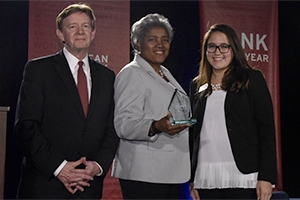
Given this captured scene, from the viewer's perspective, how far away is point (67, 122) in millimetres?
2340

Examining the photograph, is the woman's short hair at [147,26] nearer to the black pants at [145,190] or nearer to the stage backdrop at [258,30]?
the black pants at [145,190]

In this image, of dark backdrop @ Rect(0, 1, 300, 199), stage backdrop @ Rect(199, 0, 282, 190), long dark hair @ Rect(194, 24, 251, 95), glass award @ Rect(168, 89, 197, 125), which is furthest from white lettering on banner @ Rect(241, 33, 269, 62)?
glass award @ Rect(168, 89, 197, 125)

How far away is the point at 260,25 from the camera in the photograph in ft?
16.7

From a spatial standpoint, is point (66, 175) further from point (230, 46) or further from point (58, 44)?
point (58, 44)

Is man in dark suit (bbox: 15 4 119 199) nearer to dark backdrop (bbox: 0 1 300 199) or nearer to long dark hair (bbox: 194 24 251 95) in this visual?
long dark hair (bbox: 194 24 251 95)

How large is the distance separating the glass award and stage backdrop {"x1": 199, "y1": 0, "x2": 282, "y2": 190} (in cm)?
269

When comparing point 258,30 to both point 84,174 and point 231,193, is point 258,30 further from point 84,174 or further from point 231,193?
point 84,174

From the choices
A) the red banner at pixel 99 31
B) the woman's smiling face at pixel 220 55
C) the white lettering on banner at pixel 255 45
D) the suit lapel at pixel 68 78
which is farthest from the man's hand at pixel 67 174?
the white lettering on banner at pixel 255 45

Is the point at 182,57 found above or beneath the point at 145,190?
above

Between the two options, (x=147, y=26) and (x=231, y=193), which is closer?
(x=231, y=193)

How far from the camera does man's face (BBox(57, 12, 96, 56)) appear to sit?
2457mm

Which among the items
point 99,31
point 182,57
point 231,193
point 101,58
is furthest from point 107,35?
point 231,193

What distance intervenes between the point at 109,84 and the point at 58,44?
6.47 ft

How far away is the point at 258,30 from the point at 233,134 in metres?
2.96
